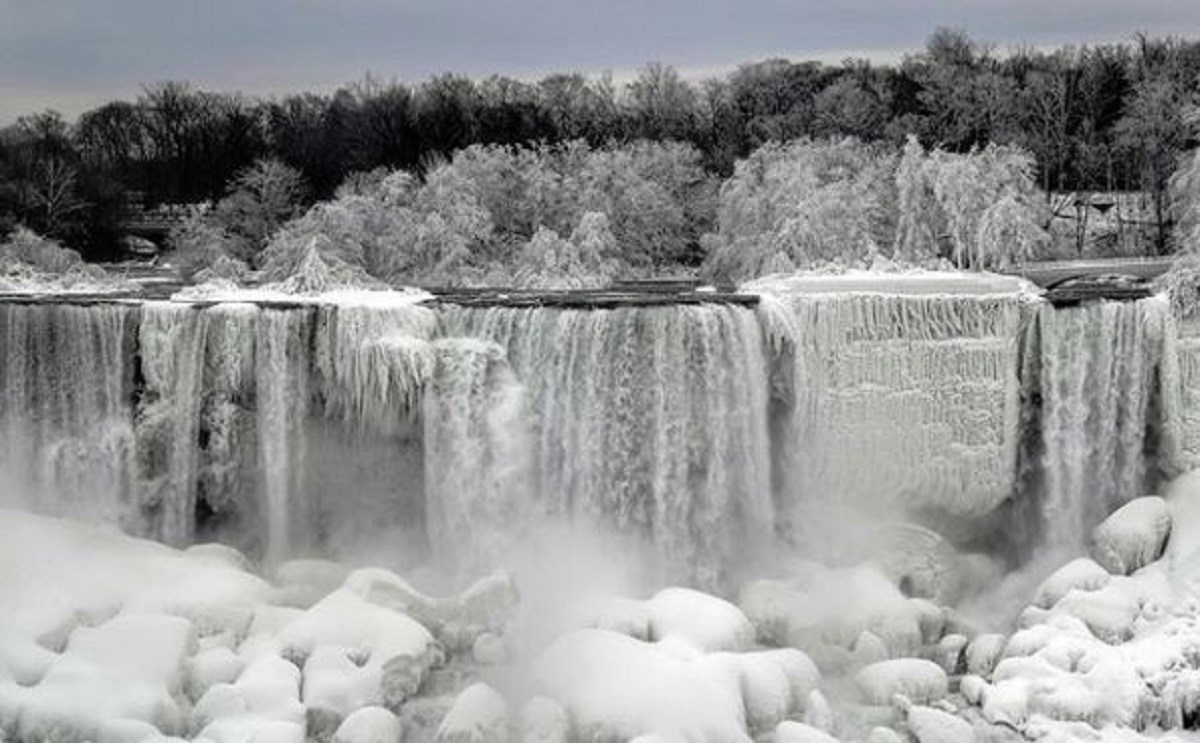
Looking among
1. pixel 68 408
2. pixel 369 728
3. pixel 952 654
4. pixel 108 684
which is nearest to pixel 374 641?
pixel 369 728

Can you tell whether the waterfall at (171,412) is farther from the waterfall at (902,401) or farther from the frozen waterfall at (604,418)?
the waterfall at (902,401)

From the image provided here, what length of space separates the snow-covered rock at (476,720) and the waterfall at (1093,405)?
31.6 feet

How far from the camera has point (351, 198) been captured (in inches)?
1334

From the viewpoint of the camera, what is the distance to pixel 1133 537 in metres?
18.1

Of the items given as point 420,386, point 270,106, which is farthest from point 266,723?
point 270,106

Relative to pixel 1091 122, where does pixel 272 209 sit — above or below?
below

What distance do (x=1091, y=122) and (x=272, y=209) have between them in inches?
1156

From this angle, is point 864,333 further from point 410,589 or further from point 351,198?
point 351,198

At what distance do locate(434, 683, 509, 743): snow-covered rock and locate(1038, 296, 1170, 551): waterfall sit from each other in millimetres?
9635

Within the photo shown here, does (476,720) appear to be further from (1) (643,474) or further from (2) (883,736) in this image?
(1) (643,474)

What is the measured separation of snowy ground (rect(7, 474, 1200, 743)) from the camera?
45.8ft

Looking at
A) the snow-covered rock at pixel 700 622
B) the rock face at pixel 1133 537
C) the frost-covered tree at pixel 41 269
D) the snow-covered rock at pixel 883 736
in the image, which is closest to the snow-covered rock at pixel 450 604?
the snow-covered rock at pixel 700 622

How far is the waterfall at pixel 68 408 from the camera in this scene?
19.0 metres

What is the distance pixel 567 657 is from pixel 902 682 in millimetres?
4009
